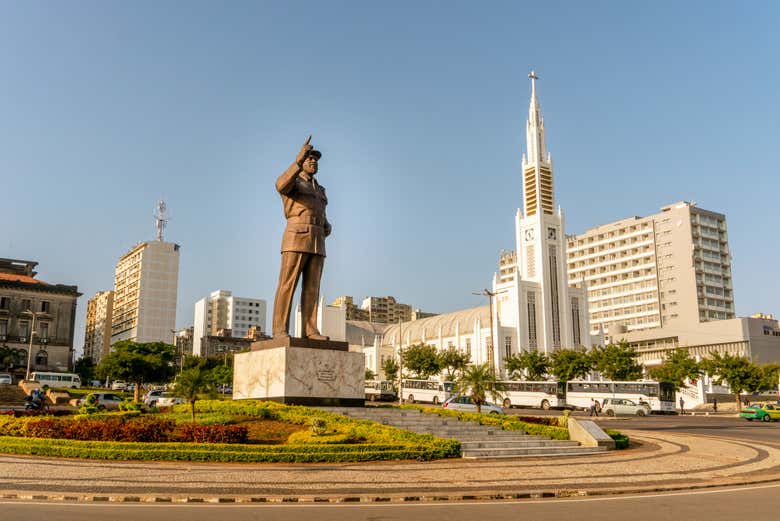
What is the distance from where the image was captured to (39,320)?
288 ft

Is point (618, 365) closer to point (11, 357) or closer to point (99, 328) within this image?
point (11, 357)

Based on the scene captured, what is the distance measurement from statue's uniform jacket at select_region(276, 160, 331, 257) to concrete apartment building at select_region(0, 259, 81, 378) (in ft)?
239

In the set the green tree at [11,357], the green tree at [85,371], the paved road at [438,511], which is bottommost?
the paved road at [438,511]

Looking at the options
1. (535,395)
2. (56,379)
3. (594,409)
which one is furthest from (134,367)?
(594,409)

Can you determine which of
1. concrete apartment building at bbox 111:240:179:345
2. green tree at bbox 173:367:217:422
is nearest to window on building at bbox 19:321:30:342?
concrete apartment building at bbox 111:240:179:345

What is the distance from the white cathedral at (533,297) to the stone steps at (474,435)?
63912 millimetres

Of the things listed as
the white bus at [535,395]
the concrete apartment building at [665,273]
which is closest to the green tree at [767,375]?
the white bus at [535,395]

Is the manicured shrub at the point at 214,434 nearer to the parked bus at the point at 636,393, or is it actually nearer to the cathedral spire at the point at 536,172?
the parked bus at the point at 636,393

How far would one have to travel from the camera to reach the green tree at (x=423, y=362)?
78312 mm

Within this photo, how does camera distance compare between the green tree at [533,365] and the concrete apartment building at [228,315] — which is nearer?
the green tree at [533,365]

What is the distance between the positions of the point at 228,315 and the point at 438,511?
503 ft

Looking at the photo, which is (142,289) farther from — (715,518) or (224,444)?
(715,518)

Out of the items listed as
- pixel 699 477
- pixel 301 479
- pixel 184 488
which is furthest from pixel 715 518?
pixel 184 488

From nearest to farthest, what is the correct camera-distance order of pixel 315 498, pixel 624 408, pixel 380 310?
pixel 315 498 → pixel 624 408 → pixel 380 310
